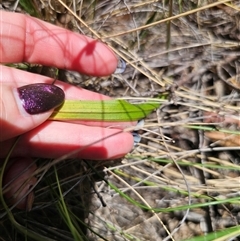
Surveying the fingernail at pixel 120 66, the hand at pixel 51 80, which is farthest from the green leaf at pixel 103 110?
the fingernail at pixel 120 66

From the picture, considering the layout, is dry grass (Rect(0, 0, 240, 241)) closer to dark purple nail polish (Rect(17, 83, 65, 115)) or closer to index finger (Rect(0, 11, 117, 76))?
index finger (Rect(0, 11, 117, 76))

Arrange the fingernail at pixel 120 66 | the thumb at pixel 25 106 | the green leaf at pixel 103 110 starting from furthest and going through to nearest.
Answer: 1. the fingernail at pixel 120 66
2. the green leaf at pixel 103 110
3. the thumb at pixel 25 106

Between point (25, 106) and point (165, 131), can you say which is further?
point (165, 131)

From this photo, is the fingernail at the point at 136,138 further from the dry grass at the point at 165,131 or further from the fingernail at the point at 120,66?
the fingernail at the point at 120,66

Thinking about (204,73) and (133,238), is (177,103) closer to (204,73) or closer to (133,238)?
(204,73)

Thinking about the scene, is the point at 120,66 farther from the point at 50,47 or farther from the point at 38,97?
the point at 38,97

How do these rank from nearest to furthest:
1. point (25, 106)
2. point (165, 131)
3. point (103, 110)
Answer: point (25, 106), point (103, 110), point (165, 131)

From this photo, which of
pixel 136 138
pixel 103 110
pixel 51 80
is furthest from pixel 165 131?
pixel 51 80

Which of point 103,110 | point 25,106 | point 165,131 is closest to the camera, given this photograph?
point 25,106

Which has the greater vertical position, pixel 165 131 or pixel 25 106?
pixel 25 106
